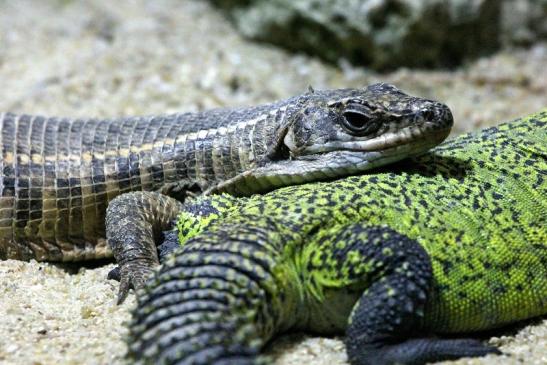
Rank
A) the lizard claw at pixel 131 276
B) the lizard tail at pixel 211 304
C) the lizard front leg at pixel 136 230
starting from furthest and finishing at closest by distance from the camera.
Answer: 1. the lizard front leg at pixel 136 230
2. the lizard claw at pixel 131 276
3. the lizard tail at pixel 211 304

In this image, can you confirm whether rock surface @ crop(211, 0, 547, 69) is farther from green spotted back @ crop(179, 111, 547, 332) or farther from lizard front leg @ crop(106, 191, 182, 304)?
green spotted back @ crop(179, 111, 547, 332)

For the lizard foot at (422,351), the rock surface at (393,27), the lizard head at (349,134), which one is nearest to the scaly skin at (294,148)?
the lizard head at (349,134)

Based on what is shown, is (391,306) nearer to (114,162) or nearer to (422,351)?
(422,351)

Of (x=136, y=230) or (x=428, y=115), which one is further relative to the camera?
(x=136, y=230)

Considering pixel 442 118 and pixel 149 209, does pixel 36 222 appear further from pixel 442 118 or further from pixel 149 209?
pixel 442 118

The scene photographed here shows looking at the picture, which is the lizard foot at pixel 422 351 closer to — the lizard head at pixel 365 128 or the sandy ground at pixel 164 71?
the lizard head at pixel 365 128

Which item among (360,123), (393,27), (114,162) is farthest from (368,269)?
(393,27)

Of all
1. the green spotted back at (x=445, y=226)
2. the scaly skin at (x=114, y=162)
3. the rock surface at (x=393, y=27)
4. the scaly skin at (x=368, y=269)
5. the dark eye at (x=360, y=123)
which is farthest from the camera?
the rock surface at (x=393, y=27)

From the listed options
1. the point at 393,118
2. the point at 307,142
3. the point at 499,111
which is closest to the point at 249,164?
the point at 307,142
